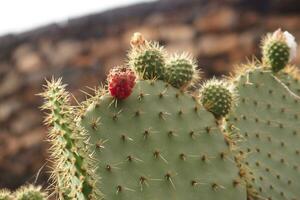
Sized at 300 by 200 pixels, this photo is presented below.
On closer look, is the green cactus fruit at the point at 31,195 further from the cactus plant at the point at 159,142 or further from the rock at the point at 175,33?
the rock at the point at 175,33

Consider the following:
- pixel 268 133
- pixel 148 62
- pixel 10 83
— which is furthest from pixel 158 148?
pixel 10 83

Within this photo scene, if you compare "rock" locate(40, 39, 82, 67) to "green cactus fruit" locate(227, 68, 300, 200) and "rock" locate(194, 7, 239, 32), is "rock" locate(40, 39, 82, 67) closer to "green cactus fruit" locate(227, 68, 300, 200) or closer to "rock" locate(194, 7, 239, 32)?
"rock" locate(194, 7, 239, 32)

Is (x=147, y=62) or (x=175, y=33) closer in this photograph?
(x=147, y=62)

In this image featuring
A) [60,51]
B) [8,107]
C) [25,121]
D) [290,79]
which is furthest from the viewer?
[60,51]

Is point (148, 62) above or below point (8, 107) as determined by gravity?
above

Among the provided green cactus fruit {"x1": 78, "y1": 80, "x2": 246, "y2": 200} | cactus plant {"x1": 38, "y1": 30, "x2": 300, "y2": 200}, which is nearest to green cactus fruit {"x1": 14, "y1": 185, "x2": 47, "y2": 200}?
cactus plant {"x1": 38, "y1": 30, "x2": 300, "y2": 200}

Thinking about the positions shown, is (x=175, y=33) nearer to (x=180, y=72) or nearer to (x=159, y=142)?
(x=180, y=72)

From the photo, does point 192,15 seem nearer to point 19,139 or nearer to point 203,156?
point 19,139

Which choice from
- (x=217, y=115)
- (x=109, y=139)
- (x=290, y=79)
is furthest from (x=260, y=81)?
(x=109, y=139)
